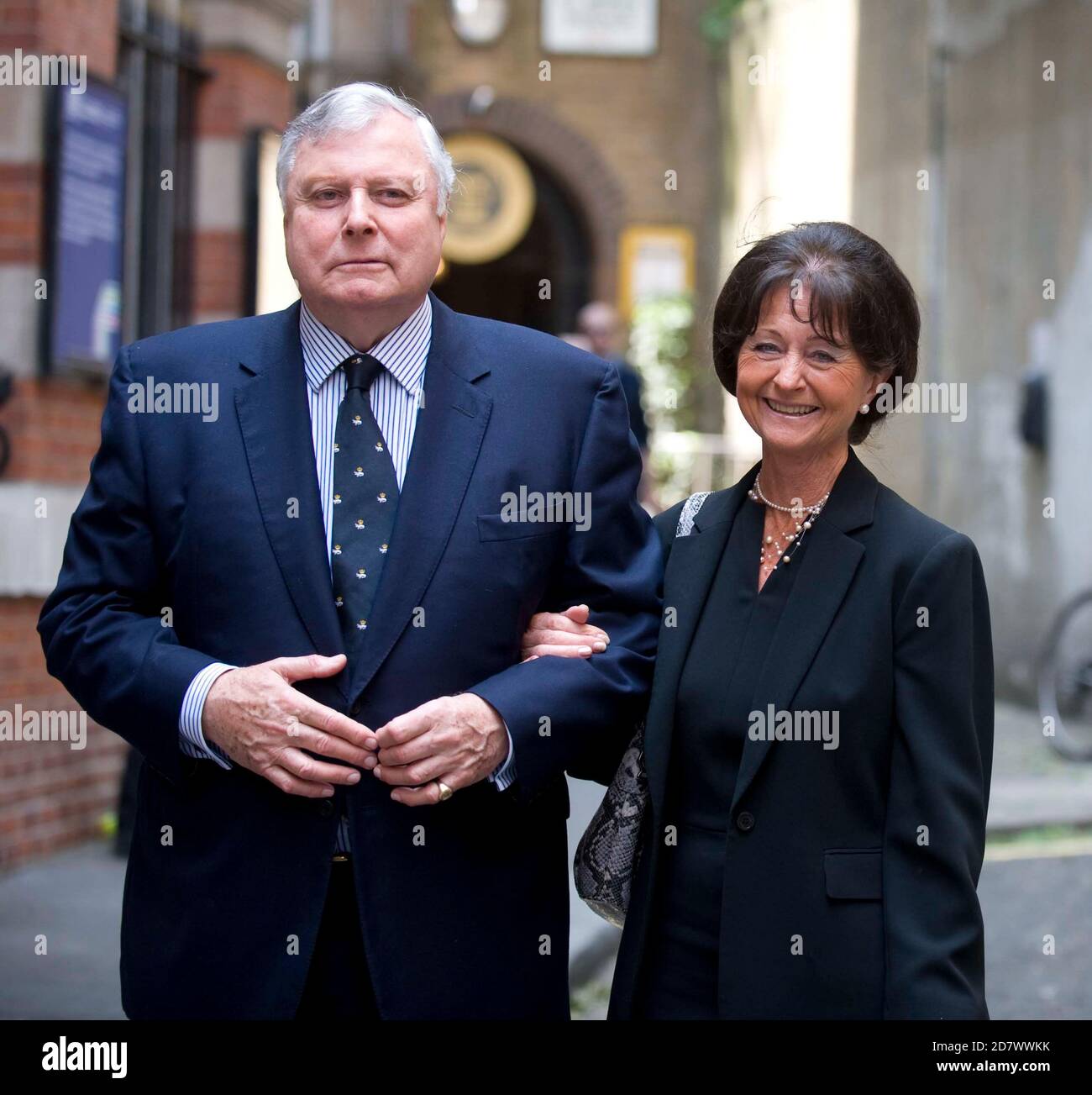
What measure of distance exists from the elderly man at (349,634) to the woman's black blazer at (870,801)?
0.31 meters

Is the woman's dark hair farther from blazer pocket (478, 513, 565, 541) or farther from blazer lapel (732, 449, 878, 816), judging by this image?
blazer pocket (478, 513, 565, 541)

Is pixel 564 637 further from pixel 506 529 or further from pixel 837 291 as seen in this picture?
pixel 837 291

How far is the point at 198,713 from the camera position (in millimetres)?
2600

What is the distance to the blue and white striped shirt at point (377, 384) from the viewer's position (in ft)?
9.13

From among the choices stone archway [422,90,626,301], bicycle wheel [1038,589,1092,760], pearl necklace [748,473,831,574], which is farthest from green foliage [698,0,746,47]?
pearl necklace [748,473,831,574]

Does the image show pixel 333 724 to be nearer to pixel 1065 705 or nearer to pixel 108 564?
pixel 108 564

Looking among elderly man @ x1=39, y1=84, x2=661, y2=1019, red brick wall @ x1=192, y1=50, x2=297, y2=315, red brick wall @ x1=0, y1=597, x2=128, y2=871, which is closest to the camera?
elderly man @ x1=39, y1=84, x2=661, y2=1019

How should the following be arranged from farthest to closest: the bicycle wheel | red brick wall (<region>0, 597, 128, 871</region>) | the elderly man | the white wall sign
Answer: the white wall sign → the bicycle wheel → red brick wall (<region>0, 597, 128, 871</region>) → the elderly man

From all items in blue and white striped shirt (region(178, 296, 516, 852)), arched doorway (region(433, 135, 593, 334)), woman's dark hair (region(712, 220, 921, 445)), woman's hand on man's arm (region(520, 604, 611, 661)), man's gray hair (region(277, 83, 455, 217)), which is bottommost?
woman's hand on man's arm (region(520, 604, 611, 661))

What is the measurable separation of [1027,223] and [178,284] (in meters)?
5.98

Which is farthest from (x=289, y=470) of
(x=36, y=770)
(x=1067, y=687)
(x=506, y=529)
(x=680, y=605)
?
(x=1067, y=687)

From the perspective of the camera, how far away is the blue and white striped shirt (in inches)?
110

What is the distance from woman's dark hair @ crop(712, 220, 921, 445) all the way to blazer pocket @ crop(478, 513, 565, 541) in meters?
0.46

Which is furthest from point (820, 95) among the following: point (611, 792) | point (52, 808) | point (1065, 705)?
point (611, 792)
